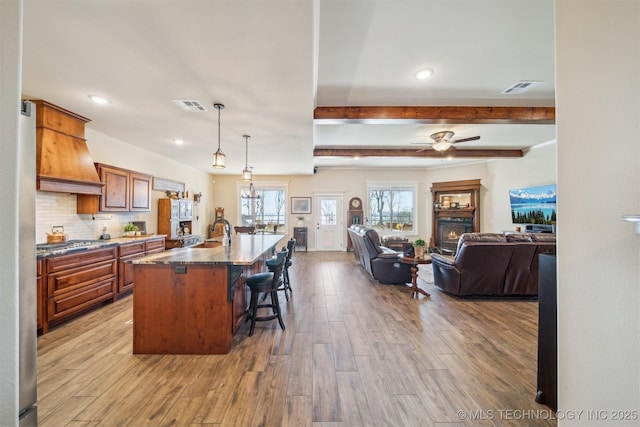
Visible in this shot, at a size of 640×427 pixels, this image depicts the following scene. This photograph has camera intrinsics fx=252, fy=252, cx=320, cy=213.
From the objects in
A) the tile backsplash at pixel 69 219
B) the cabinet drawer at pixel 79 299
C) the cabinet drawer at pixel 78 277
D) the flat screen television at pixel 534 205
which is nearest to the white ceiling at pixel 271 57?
the tile backsplash at pixel 69 219

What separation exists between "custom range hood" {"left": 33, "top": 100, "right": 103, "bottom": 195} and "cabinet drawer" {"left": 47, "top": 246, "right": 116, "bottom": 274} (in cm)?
85

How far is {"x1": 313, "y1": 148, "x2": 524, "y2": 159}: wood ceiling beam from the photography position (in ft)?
20.7

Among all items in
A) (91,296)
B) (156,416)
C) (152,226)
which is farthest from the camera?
(152,226)

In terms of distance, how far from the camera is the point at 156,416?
165cm

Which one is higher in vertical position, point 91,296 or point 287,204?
point 287,204

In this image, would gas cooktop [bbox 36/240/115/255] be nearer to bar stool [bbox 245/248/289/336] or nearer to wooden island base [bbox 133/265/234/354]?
wooden island base [bbox 133/265/234/354]

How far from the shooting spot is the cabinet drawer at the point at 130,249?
3738mm

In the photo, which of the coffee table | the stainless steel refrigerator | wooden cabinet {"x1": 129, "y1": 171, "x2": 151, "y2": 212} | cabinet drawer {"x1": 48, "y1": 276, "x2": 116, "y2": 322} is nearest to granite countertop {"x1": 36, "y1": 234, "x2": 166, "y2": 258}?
cabinet drawer {"x1": 48, "y1": 276, "x2": 116, "y2": 322}

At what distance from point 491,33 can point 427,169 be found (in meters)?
6.86

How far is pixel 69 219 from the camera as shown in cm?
363

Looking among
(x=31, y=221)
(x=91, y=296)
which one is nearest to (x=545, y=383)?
(x=31, y=221)

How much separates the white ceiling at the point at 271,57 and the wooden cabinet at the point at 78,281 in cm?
186

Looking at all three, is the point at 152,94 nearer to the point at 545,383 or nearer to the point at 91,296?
the point at 91,296

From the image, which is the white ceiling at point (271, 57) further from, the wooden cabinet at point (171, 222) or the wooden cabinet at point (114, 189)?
the wooden cabinet at point (171, 222)
